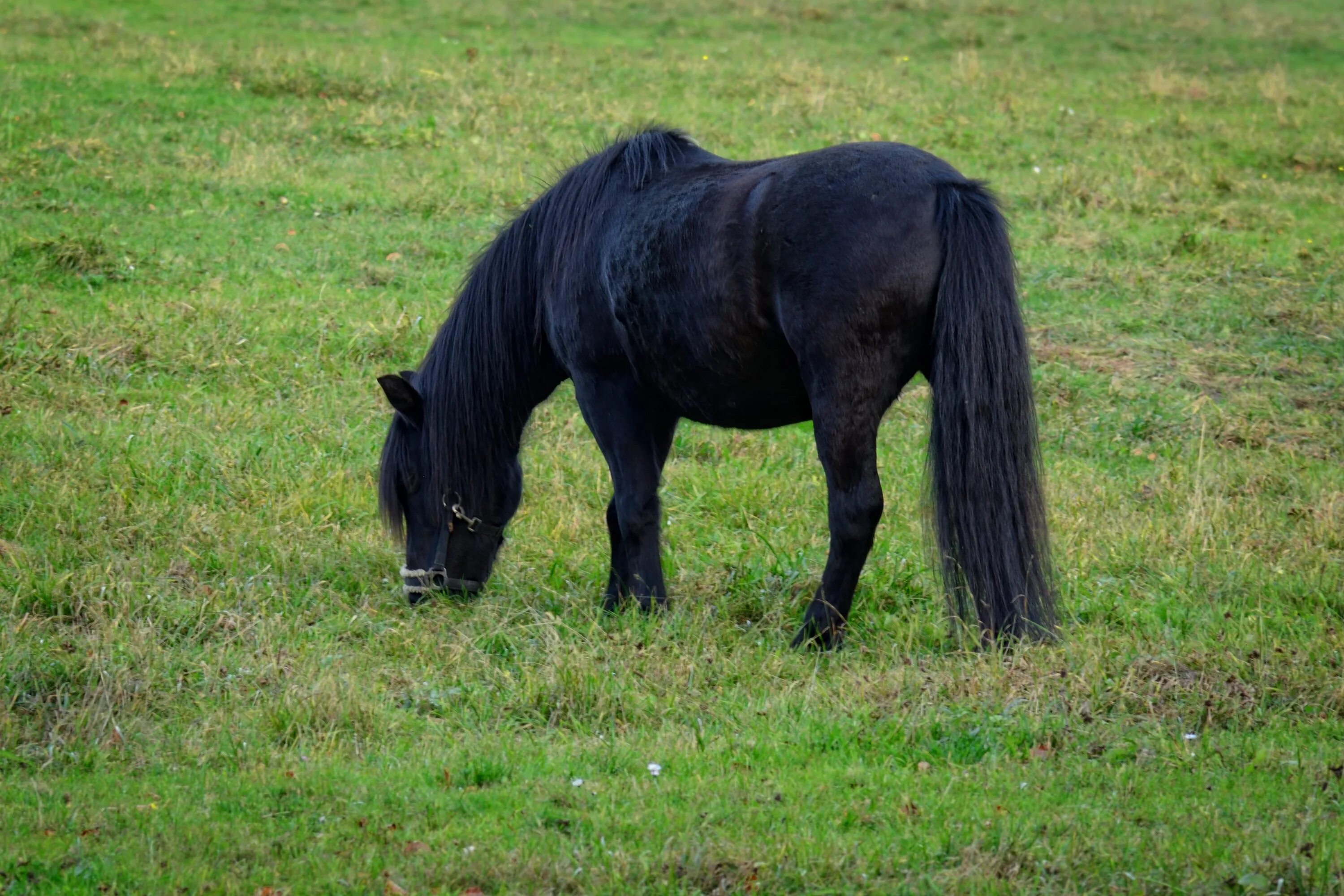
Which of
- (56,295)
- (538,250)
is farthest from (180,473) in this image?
(56,295)

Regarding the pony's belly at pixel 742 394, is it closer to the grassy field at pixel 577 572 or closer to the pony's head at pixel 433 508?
the grassy field at pixel 577 572

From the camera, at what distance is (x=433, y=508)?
18.8 feet

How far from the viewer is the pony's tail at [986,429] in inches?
181

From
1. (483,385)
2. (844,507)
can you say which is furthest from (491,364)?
(844,507)

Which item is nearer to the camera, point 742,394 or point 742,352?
point 742,352

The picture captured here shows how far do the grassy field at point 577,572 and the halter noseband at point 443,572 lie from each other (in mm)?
149

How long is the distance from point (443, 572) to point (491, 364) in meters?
0.90

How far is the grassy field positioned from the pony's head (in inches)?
8.1

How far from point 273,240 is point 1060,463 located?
630 cm

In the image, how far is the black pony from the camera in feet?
15.2

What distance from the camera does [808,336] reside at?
470 cm

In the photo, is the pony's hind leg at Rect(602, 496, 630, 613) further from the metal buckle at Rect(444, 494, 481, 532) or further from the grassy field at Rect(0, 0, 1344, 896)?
the metal buckle at Rect(444, 494, 481, 532)

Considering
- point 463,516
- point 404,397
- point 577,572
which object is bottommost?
point 577,572

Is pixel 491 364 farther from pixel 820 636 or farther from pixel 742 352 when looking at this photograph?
pixel 820 636
